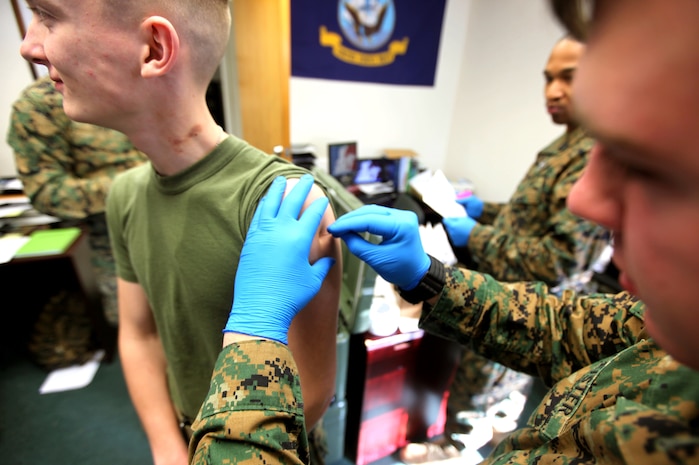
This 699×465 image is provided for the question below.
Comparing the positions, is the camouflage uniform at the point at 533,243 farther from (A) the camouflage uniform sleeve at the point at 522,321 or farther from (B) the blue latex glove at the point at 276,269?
(B) the blue latex glove at the point at 276,269

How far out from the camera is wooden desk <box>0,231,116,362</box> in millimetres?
1797

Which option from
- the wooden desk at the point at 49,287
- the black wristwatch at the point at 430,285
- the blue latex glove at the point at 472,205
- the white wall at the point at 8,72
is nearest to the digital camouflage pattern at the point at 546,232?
the blue latex glove at the point at 472,205

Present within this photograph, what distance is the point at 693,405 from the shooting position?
34 centimetres

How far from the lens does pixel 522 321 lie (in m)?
0.72

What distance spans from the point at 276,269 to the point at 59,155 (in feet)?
6.15

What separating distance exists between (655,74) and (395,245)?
535 mm

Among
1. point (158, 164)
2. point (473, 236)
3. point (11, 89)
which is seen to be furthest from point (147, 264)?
point (11, 89)

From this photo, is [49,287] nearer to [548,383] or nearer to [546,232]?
[548,383]

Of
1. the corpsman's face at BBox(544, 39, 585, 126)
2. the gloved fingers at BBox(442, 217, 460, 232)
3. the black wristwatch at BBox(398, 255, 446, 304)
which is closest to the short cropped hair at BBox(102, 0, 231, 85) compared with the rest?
the black wristwatch at BBox(398, 255, 446, 304)

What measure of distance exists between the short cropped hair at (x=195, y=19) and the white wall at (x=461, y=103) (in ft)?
6.36

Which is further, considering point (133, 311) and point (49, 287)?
point (49, 287)

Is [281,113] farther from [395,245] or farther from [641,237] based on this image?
[641,237]

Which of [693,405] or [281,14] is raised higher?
[281,14]

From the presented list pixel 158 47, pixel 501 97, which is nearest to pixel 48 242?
pixel 158 47
